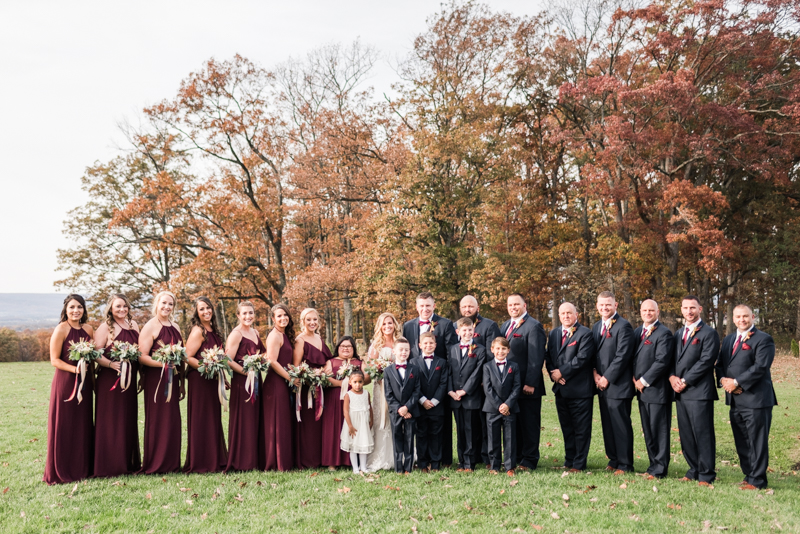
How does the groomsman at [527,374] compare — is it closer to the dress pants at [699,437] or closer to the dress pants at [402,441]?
the dress pants at [402,441]

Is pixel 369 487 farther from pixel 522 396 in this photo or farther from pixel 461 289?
pixel 461 289

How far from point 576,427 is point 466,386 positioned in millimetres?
1606

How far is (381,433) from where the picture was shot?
7.57 metres

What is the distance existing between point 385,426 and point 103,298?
28341 mm

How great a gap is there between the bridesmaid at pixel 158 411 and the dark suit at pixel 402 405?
8.96ft

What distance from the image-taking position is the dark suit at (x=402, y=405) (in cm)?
728

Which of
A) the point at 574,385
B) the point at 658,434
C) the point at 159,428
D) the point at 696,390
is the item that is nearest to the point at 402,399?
the point at 574,385

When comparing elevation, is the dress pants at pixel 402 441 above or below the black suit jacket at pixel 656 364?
below

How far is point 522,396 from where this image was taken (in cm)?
753

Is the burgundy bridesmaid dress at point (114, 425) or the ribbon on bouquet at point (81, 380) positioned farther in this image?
the burgundy bridesmaid dress at point (114, 425)

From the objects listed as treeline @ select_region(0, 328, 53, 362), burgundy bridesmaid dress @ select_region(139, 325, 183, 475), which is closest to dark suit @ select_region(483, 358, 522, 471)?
burgundy bridesmaid dress @ select_region(139, 325, 183, 475)

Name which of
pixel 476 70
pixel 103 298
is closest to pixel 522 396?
pixel 476 70

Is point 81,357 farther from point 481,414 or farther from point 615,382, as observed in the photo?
point 615,382

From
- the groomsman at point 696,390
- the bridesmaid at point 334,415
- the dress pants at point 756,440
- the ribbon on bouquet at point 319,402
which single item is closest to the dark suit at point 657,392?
the groomsman at point 696,390
